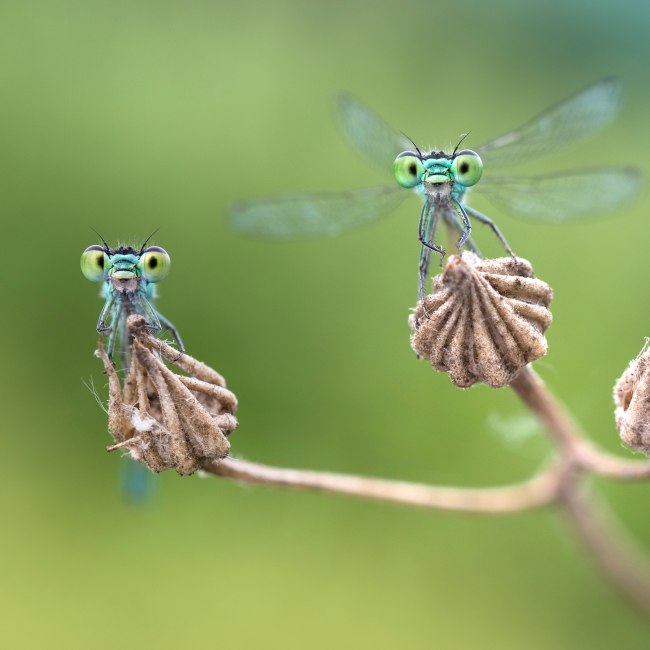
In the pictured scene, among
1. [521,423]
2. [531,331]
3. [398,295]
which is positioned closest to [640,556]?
[521,423]

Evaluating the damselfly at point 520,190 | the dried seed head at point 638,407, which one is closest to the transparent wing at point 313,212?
the damselfly at point 520,190

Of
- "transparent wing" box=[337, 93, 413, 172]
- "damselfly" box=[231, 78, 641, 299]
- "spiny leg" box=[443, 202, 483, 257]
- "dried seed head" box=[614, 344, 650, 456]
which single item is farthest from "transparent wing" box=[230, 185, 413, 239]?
"dried seed head" box=[614, 344, 650, 456]

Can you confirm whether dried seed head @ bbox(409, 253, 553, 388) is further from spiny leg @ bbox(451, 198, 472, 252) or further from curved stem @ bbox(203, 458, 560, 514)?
curved stem @ bbox(203, 458, 560, 514)

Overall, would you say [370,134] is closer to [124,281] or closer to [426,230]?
[426,230]

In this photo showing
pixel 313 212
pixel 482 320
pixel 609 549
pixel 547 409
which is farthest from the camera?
pixel 609 549

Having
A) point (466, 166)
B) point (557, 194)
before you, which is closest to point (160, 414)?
point (466, 166)

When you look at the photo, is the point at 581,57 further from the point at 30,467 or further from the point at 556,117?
the point at 30,467

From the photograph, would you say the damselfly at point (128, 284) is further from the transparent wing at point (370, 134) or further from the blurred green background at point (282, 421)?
the blurred green background at point (282, 421)
